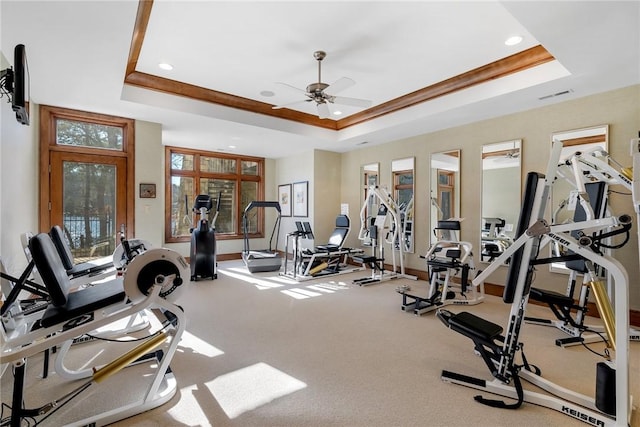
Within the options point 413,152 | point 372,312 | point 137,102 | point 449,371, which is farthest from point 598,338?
point 137,102

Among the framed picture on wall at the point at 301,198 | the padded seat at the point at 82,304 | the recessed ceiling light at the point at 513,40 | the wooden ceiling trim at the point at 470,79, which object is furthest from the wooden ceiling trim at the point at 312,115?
the padded seat at the point at 82,304

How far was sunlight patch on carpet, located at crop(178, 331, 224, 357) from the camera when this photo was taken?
2.64m

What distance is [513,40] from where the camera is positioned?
3.08 meters

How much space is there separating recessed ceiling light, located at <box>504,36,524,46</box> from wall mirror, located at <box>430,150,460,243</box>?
2.07 m

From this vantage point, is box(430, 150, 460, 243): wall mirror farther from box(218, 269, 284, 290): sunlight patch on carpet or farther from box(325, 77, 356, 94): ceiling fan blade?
box(218, 269, 284, 290): sunlight patch on carpet

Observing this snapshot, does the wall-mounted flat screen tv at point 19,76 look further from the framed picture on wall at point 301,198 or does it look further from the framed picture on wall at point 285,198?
the framed picture on wall at point 285,198

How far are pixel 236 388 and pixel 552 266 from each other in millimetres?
4068

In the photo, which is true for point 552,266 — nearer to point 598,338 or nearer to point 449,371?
point 598,338

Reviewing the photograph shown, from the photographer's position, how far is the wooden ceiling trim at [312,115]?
10.7ft

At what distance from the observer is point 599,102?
3619 mm

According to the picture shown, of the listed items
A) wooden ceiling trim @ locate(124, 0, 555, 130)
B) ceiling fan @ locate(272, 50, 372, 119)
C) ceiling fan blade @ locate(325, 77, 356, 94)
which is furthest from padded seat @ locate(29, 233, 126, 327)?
ceiling fan blade @ locate(325, 77, 356, 94)

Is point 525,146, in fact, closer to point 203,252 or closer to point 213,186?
point 203,252

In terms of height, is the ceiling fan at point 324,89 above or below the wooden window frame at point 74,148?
above

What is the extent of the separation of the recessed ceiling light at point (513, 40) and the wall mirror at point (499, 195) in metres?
1.60
